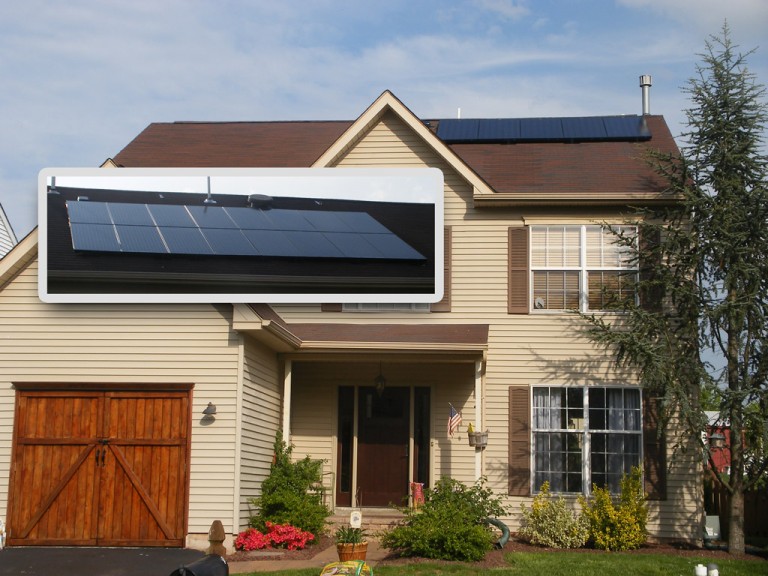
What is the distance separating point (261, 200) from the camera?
10.2 meters

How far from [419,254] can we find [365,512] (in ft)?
22.3

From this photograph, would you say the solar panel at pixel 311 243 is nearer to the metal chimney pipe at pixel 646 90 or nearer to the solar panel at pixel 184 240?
the solar panel at pixel 184 240

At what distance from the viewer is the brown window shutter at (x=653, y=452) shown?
50.3 ft

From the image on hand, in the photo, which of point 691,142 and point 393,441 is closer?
point 691,142

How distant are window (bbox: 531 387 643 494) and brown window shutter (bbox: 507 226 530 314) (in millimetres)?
1469

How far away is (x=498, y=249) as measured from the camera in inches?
642

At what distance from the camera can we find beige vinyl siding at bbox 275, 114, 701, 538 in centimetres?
1543

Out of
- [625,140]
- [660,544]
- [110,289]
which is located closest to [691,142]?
[625,140]

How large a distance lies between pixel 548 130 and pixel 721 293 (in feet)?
18.6

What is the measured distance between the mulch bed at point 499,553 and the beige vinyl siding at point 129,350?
138 cm

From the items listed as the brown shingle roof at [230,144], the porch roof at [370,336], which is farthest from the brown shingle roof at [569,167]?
the brown shingle roof at [230,144]

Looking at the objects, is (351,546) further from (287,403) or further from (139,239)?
(139,239)

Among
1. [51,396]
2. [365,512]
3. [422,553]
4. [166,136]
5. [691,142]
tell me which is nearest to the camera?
[422,553]

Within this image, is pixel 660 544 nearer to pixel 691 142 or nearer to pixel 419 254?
pixel 691 142
